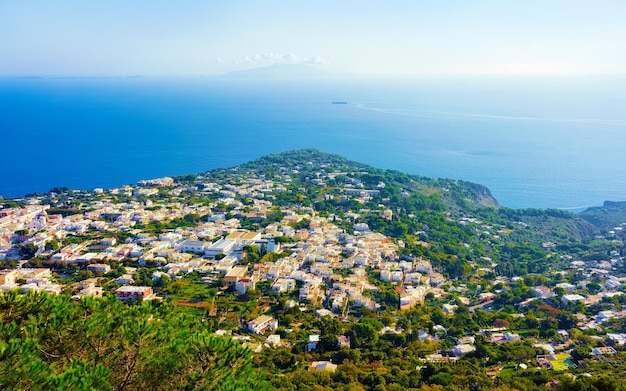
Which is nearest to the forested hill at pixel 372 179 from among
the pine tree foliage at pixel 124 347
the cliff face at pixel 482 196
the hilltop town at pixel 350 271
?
the cliff face at pixel 482 196

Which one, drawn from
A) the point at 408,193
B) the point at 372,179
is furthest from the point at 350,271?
the point at 372,179

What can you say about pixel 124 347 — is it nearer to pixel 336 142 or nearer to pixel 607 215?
Result: pixel 607 215

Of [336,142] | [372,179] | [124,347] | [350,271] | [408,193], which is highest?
[124,347]

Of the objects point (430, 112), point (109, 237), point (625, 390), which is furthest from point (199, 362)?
point (430, 112)

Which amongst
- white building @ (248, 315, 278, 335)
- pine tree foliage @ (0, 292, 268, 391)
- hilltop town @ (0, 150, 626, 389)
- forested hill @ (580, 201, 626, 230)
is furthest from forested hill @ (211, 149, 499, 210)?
pine tree foliage @ (0, 292, 268, 391)

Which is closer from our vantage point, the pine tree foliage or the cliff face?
the pine tree foliage

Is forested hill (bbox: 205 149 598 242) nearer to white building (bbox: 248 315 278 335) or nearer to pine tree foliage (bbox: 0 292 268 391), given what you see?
white building (bbox: 248 315 278 335)
